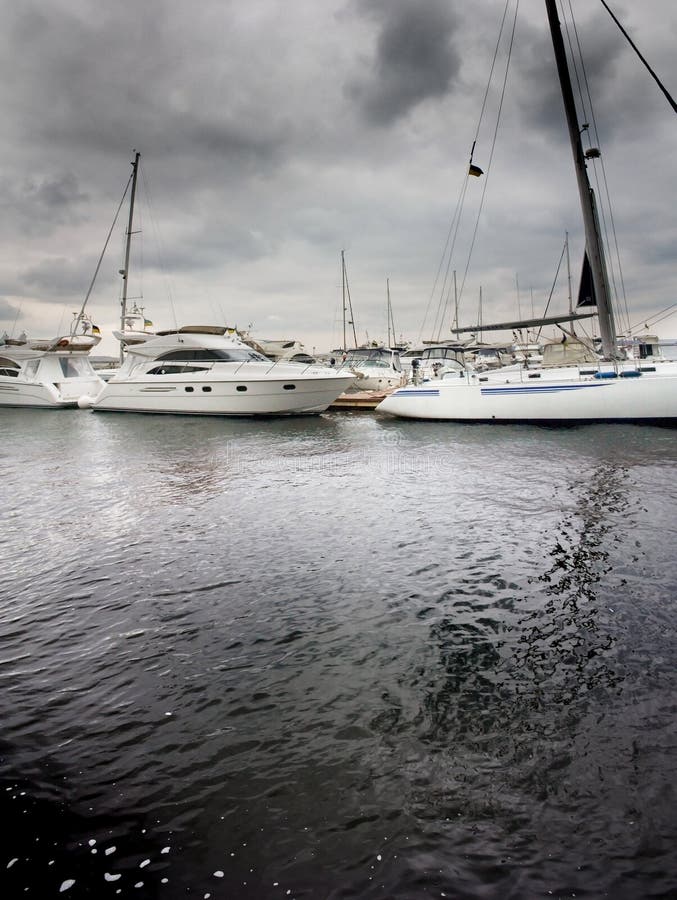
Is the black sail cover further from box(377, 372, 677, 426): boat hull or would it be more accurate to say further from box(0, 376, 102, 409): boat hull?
box(0, 376, 102, 409): boat hull

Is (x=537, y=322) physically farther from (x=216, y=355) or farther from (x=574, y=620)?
(x=574, y=620)

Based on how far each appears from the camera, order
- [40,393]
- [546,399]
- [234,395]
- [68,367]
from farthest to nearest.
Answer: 1. [68,367]
2. [40,393]
3. [234,395]
4. [546,399]

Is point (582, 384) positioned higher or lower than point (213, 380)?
lower

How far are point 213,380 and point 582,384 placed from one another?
48.8 ft

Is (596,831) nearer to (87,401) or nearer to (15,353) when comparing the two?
(87,401)

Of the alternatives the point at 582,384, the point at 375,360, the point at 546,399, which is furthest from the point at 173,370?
the point at 582,384

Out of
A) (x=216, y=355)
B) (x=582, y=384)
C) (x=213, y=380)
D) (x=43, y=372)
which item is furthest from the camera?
(x=43, y=372)

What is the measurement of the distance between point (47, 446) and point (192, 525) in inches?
410

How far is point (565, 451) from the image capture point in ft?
39.7

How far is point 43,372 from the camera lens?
2975 cm

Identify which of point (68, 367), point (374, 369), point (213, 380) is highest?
point (68, 367)

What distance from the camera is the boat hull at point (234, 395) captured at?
21.7m

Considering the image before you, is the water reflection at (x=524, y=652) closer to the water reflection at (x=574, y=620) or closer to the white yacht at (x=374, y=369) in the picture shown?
the water reflection at (x=574, y=620)

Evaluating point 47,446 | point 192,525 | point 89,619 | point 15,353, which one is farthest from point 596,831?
point 15,353
